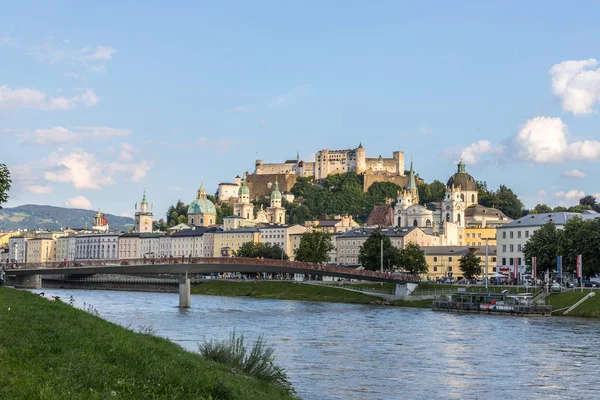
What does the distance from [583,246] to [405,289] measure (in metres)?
17.0

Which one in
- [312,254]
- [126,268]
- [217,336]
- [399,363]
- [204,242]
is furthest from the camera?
[204,242]

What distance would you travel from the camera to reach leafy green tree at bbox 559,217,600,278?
253ft

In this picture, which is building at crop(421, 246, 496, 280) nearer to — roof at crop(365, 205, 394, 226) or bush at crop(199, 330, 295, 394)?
roof at crop(365, 205, 394, 226)

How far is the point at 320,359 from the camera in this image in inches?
1455

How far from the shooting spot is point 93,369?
617 inches

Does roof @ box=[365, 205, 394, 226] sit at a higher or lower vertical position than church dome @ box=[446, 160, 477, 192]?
lower

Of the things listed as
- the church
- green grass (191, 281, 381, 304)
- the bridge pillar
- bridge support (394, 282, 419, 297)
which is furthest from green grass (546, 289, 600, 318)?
the church

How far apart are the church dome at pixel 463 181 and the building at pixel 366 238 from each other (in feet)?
108

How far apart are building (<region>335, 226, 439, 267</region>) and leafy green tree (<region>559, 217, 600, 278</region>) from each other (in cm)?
6341

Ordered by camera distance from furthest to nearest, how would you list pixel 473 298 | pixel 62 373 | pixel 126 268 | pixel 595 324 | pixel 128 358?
pixel 473 298 < pixel 126 268 < pixel 595 324 < pixel 128 358 < pixel 62 373

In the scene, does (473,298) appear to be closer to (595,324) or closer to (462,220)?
(595,324)

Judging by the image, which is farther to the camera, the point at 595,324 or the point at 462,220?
the point at 462,220

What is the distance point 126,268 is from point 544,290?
110 feet

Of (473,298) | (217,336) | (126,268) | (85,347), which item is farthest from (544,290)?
(85,347)
